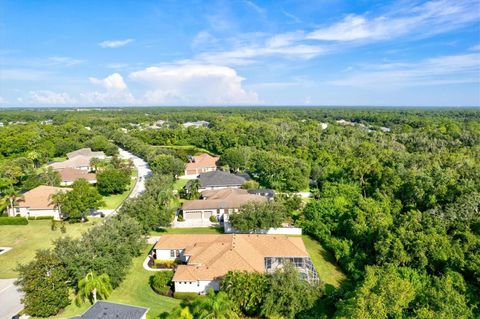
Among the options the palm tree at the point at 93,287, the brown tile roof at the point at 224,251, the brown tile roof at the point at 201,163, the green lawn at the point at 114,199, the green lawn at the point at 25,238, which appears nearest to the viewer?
the palm tree at the point at 93,287

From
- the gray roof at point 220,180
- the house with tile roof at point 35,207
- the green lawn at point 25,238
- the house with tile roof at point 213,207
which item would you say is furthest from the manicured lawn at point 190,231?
the house with tile roof at point 35,207

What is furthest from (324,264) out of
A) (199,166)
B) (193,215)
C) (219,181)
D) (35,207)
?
(199,166)

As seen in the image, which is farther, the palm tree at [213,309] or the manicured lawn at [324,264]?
the manicured lawn at [324,264]

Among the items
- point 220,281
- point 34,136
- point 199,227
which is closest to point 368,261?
point 220,281

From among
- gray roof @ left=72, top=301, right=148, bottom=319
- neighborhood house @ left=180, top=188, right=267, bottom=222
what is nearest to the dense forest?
neighborhood house @ left=180, top=188, right=267, bottom=222

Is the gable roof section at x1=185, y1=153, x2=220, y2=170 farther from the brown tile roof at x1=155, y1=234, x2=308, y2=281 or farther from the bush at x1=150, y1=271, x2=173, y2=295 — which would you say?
the bush at x1=150, y1=271, x2=173, y2=295

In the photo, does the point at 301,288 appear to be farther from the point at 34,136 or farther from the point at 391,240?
the point at 34,136

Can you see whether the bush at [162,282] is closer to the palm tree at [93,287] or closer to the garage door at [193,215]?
the palm tree at [93,287]
